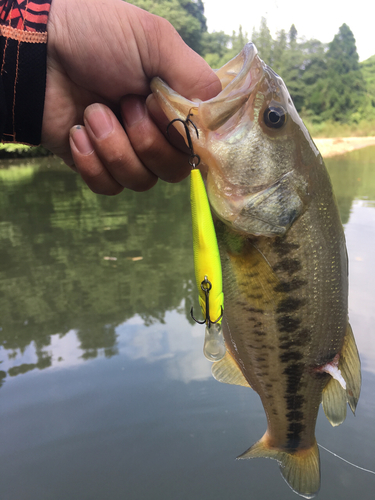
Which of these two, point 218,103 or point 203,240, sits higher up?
point 218,103

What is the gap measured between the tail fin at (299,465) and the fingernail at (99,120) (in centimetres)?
181

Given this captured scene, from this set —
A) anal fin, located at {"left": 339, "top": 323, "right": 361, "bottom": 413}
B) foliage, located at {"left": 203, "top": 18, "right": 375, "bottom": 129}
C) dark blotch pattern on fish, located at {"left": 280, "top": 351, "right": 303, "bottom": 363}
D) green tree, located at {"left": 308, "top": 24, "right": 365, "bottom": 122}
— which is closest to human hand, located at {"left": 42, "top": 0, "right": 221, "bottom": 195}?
dark blotch pattern on fish, located at {"left": 280, "top": 351, "right": 303, "bottom": 363}

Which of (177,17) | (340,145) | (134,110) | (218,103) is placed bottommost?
(218,103)

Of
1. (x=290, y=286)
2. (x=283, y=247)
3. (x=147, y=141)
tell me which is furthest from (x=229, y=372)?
(x=147, y=141)

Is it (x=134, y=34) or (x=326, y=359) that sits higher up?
(x=134, y=34)

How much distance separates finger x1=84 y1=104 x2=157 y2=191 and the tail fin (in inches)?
63.3

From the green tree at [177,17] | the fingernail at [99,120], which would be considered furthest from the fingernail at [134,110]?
the green tree at [177,17]

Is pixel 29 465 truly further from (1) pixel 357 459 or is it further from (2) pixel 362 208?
(2) pixel 362 208

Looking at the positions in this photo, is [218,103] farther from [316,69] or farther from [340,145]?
[316,69]

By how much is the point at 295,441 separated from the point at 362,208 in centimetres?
917

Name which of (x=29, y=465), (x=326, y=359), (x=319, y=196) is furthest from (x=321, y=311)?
(x=29, y=465)

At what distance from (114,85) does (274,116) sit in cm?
87

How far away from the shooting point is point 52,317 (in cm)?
512

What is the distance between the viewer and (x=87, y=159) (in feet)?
7.04
